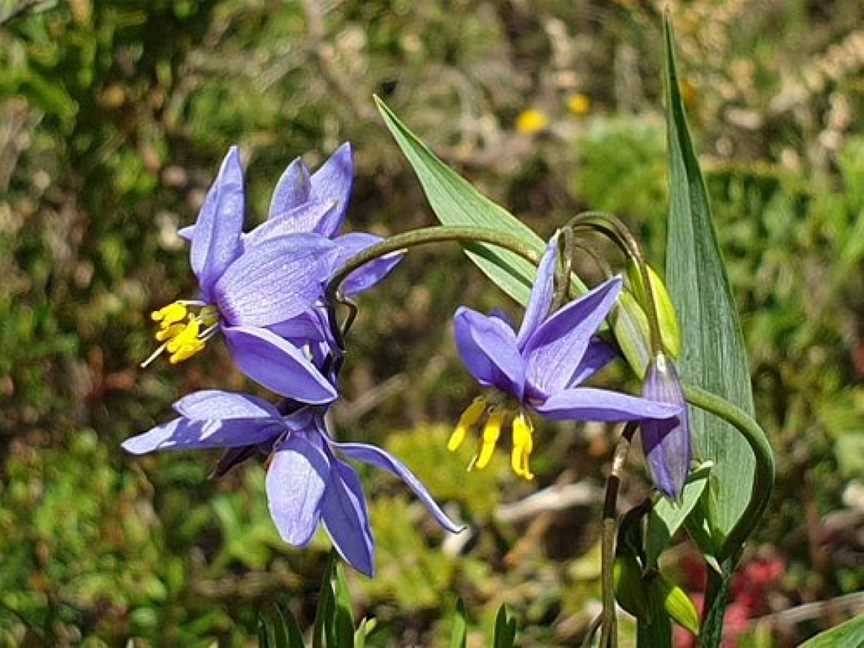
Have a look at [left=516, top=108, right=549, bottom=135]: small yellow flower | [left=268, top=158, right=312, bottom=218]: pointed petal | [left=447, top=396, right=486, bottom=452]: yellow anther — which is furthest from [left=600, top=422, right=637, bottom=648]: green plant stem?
[left=516, top=108, right=549, bottom=135]: small yellow flower

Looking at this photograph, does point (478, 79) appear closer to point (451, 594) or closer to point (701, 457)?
point (451, 594)

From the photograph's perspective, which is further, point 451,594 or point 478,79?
point 478,79

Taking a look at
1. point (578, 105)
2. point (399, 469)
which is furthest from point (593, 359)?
point (578, 105)

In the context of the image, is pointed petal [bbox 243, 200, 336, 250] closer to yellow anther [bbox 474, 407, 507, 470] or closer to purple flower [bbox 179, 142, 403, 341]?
purple flower [bbox 179, 142, 403, 341]

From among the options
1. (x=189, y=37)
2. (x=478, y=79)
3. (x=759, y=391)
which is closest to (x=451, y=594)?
(x=759, y=391)

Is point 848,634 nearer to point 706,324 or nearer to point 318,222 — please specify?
point 706,324
